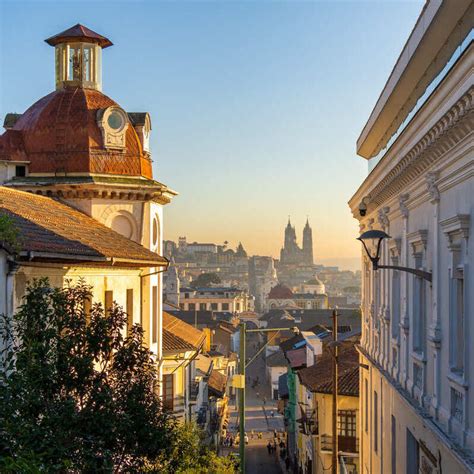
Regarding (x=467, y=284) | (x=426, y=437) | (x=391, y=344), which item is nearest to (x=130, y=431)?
(x=467, y=284)


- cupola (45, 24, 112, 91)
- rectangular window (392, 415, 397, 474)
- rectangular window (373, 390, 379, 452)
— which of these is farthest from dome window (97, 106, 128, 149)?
rectangular window (392, 415, 397, 474)

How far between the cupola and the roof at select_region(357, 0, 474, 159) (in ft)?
29.2

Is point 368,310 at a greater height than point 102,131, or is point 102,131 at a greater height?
point 102,131

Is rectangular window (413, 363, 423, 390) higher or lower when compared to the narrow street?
higher

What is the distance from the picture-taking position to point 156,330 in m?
26.5

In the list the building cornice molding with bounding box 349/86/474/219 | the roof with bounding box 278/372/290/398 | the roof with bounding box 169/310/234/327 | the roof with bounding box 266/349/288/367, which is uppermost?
the building cornice molding with bounding box 349/86/474/219

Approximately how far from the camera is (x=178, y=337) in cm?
3142

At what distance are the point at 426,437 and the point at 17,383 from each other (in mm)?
7935

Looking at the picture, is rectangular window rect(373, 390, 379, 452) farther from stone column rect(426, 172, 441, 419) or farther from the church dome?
stone column rect(426, 172, 441, 419)

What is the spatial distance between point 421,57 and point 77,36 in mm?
13469

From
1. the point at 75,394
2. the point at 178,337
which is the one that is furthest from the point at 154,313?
the point at 75,394

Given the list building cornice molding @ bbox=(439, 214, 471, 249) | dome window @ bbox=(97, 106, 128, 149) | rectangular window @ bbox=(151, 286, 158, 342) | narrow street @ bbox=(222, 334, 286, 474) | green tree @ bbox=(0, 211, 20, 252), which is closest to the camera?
building cornice molding @ bbox=(439, 214, 471, 249)

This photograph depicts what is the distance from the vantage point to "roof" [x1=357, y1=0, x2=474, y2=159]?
12797 millimetres

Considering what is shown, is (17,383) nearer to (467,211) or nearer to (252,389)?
(467,211)
